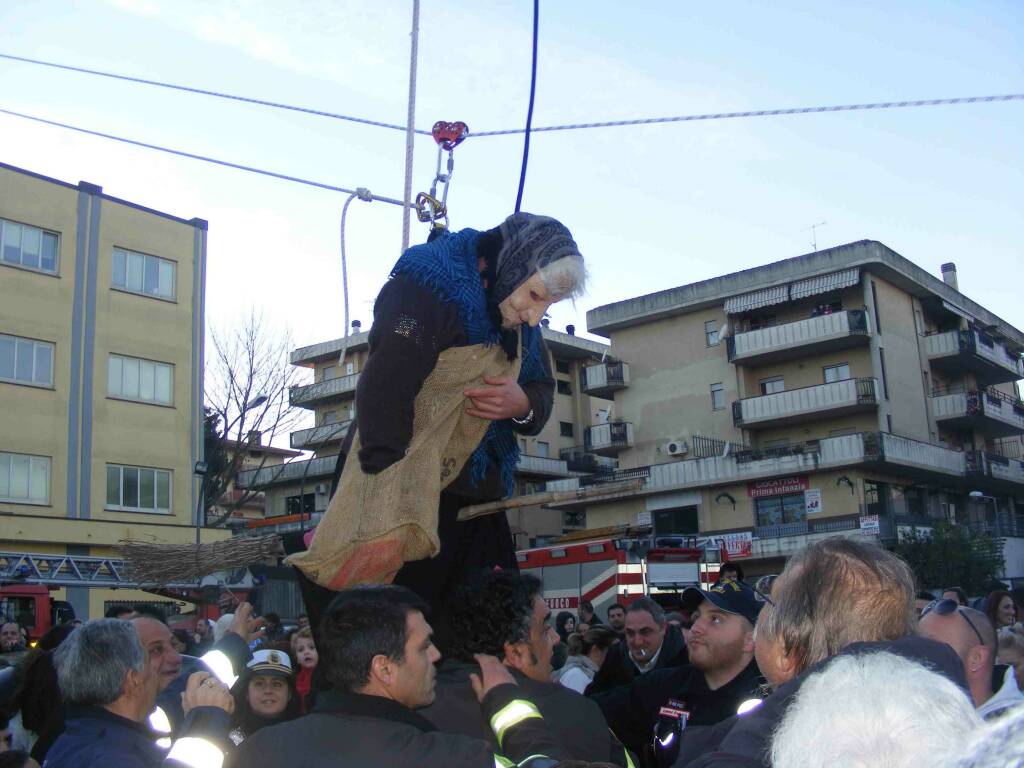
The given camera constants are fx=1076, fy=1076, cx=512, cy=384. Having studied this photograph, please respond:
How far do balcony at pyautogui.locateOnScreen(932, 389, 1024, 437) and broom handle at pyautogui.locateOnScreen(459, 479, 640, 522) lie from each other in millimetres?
41093

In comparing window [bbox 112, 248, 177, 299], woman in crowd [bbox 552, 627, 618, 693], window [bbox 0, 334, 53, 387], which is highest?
window [bbox 112, 248, 177, 299]

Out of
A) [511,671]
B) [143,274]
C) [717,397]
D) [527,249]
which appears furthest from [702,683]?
[717,397]

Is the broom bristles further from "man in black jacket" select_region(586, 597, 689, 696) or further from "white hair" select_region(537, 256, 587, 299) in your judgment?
"white hair" select_region(537, 256, 587, 299)

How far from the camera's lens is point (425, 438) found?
3.33 metres

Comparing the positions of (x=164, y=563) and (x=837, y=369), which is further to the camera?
(x=837, y=369)

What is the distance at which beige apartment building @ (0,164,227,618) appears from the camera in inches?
1070

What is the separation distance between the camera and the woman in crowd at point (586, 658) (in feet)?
28.7

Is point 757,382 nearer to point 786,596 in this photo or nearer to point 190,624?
point 190,624

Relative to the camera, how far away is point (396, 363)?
323 cm

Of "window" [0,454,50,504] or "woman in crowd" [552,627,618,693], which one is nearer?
"woman in crowd" [552,627,618,693]

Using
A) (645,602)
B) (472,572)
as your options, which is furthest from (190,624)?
(472,572)

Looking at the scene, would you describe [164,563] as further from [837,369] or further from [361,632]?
[837,369]

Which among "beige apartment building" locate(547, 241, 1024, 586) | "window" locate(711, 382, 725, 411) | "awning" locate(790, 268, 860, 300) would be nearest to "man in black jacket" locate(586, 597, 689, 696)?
"beige apartment building" locate(547, 241, 1024, 586)

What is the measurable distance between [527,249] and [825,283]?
121ft
